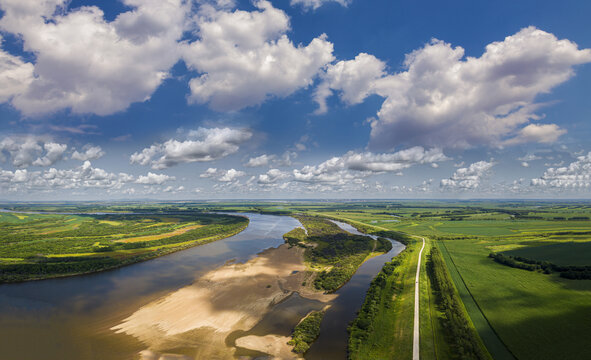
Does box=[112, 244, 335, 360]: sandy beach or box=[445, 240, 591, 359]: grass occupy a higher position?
box=[445, 240, 591, 359]: grass

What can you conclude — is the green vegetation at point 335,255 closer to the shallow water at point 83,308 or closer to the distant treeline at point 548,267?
the shallow water at point 83,308

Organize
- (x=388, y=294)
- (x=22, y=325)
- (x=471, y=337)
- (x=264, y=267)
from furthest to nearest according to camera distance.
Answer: (x=264, y=267) < (x=388, y=294) < (x=22, y=325) < (x=471, y=337)

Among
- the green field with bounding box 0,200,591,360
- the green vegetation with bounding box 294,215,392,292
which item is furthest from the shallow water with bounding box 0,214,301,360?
the green vegetation with bounding box 294,215,392,292

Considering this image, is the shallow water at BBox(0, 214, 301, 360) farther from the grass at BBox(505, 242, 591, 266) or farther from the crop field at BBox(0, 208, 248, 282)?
the grass at BBox(505, 242, 591, 266)

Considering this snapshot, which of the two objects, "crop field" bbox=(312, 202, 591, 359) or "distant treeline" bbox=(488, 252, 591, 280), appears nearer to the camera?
"crop field" bbox=(312, 202, 591, 359)

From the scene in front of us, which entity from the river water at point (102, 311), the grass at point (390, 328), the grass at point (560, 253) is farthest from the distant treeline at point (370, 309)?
the grass at point (560, 253)

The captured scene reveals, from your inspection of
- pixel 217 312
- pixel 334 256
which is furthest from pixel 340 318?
pixel 334 256

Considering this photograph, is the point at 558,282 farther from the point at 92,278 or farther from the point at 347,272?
the point at 92,278

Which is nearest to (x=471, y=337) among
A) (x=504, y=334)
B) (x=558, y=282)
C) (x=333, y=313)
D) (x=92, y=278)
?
(x=504, y=334)
